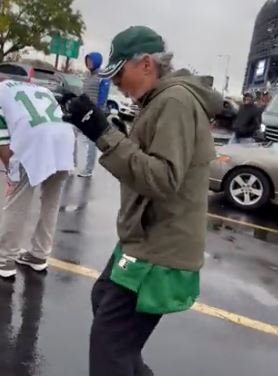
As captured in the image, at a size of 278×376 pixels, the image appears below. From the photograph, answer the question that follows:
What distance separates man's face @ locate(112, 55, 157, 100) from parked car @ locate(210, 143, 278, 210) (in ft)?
21.6

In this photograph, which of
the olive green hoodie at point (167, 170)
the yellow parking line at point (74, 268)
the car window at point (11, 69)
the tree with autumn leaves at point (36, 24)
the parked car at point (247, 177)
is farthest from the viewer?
the tree with autumn leaves at point (36, 24)

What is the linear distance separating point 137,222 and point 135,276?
206mm

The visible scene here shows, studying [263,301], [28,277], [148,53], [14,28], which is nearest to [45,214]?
[28,277]

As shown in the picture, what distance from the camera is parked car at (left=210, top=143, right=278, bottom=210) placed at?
895 cm

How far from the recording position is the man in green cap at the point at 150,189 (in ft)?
7.45

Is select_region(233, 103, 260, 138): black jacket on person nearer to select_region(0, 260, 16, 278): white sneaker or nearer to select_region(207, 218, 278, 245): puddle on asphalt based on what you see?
select_region(207, 218, 278, 245): puddle on asphalt

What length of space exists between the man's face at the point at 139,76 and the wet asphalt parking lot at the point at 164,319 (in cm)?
179

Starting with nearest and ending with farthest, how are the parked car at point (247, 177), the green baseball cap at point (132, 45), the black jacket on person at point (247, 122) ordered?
the green baseball cap at point (132, 45) → the parked car at point (247, 177) → the black jacket on person at point (247, 122)

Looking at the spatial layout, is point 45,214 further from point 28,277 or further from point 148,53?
point 148,53

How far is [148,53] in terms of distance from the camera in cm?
238

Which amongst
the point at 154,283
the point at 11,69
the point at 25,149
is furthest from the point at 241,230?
the point at 11,69

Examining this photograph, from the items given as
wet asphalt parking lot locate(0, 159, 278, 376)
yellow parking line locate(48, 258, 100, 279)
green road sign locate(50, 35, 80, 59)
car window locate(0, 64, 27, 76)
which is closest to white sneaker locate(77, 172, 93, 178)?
wet asphalt parking lot locate(0, 159, 278, 376)

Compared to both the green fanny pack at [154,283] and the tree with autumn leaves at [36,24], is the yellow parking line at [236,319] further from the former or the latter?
the tree with autumn leaves at [36,24]

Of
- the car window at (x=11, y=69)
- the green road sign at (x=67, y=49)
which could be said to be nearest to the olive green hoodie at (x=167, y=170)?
the car window at (x=11, y=69)
